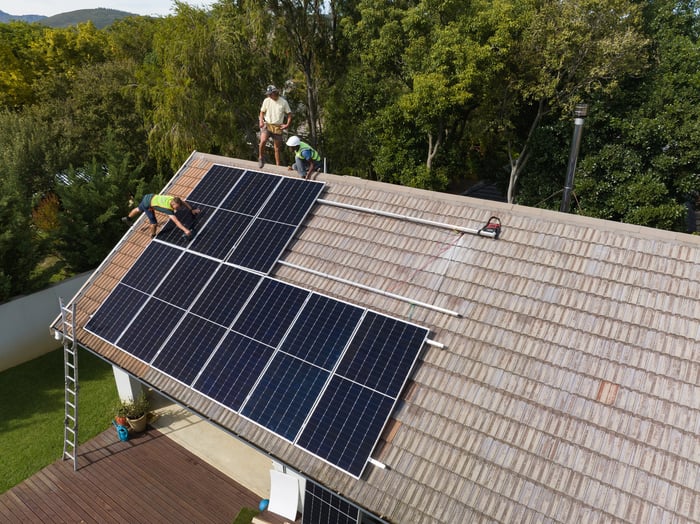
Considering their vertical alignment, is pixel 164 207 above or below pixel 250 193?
below

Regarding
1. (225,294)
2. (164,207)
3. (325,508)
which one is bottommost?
(325,508)

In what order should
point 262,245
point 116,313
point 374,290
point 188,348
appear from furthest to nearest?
1. point 116,313
2. point 262,245
3. point 188,348
4. point 374,290

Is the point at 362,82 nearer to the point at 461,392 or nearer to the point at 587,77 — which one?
the point at 587,77

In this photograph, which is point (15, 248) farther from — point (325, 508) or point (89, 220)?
point (325, 508)

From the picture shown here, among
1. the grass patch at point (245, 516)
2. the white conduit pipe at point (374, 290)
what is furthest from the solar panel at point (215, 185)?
the grass patch at point (245, 516)

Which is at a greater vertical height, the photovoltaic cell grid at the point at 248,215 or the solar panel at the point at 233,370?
the photovoltaic cell grid at the point at 248,215

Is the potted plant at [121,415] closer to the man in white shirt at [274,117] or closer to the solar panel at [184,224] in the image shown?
the solar panel at [184,224]

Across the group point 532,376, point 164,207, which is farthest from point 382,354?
point 164,207
